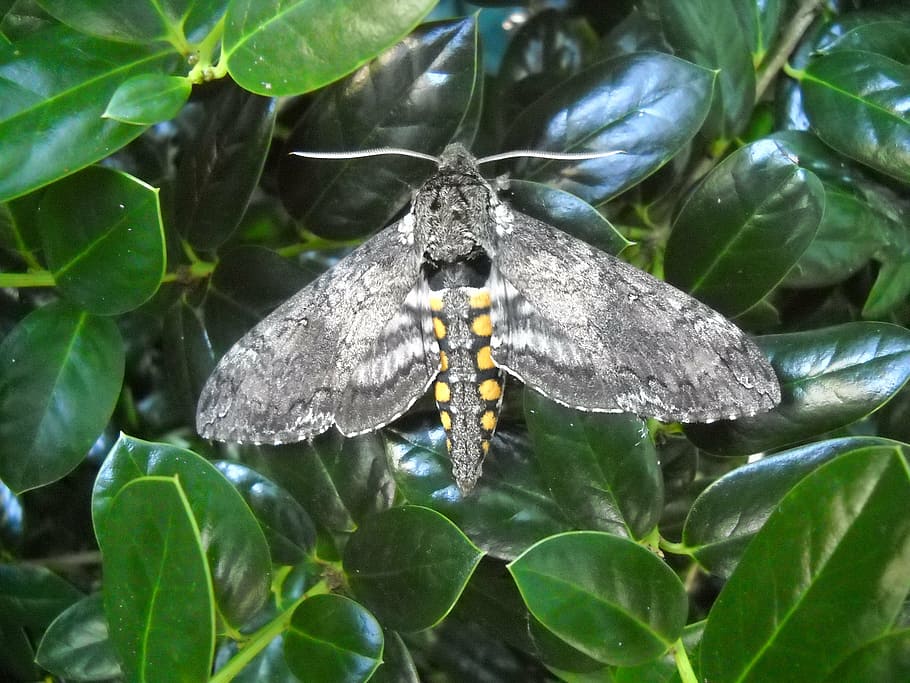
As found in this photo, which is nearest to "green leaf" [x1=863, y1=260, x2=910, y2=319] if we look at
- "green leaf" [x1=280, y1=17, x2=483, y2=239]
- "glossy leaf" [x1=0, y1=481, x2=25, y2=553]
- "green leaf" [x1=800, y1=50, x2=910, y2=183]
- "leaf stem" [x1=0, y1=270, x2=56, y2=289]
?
"green leaf" [x1=800, y1=50, x2=910, y2=183]

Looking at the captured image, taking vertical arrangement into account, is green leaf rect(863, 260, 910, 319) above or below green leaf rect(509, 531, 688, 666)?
above

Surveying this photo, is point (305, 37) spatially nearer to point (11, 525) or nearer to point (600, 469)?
point (600, 469)

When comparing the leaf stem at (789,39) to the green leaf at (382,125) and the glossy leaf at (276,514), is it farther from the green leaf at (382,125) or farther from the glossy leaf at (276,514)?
the glossy leaf at (276,514)

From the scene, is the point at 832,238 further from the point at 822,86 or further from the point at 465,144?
the point at 465,144

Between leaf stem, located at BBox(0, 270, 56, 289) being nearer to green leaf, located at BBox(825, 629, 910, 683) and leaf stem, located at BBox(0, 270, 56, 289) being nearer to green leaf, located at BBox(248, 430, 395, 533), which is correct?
green leaf, located at BBox(248, 430, 395, 533)

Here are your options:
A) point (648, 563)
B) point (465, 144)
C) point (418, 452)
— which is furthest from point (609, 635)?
point (465, 144)

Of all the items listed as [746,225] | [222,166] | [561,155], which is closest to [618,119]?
[561,155]

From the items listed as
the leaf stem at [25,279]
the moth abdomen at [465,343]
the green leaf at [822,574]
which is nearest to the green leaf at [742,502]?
the green leaf at [822,574]

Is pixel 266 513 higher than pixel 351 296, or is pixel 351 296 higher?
pixel 351 296
